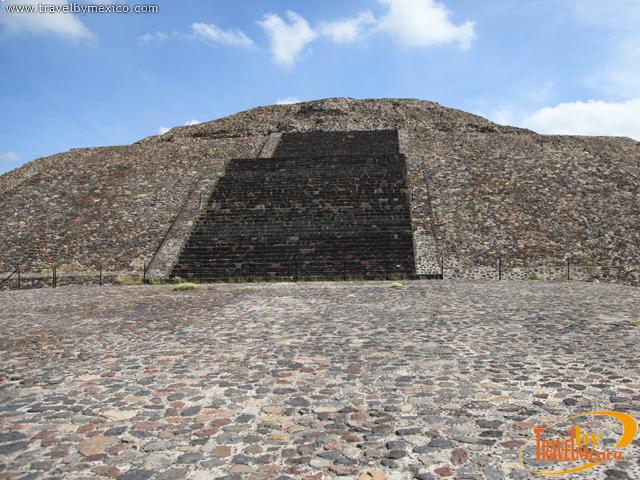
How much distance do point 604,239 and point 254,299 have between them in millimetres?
14620

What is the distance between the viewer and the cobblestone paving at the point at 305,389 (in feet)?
11.9

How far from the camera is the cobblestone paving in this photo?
3637 millimetres

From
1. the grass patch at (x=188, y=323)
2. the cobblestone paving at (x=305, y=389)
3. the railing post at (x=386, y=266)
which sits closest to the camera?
the cobblestone paving at (x=305, y=389)

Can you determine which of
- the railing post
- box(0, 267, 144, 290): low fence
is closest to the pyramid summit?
the railing post

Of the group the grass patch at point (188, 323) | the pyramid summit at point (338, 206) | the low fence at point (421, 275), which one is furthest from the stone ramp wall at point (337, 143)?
the grass patch at point (188, 323)

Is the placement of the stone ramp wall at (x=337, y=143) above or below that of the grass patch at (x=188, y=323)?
above

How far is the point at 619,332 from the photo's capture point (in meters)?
7.82

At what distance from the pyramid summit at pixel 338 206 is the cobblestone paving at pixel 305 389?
864 cm

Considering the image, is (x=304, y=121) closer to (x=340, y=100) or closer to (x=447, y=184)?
(x=340, y=100)

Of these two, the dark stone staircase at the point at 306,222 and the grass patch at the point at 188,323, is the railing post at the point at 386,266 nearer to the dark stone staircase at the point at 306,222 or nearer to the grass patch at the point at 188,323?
the dark stone staircase at the point at 306,222

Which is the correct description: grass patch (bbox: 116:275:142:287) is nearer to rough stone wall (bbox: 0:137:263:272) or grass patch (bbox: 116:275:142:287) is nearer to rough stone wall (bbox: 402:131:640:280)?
rough stone wall (bbox: 0:137:263:272)

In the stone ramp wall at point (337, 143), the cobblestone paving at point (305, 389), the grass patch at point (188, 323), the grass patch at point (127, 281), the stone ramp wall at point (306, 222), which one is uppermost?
the stone ramp wall at point (337, 143)

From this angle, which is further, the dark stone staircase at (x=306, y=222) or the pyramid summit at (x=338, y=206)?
the pyramid summit at (x=338, y=206)

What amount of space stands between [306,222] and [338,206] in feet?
6.52
